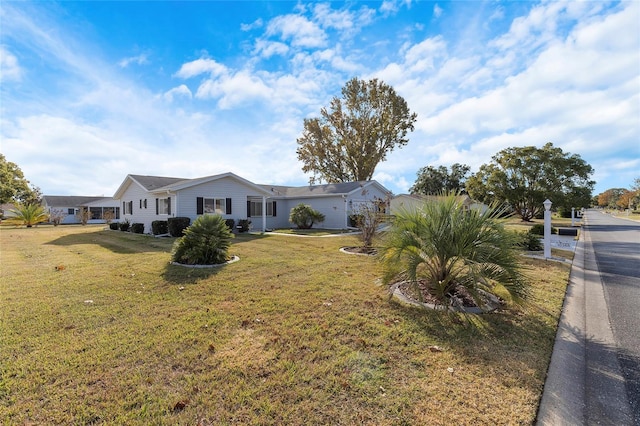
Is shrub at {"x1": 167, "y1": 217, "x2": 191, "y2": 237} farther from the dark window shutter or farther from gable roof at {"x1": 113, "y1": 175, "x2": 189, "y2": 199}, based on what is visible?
gable roof at {"x1": 113, "y1": 175, "x2": 189, "y2": 199}

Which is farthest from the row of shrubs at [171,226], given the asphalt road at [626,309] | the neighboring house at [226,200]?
the asphalt road at [626,309]

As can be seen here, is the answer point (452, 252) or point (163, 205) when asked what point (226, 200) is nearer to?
point (163, 205)

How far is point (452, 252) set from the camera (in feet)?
13.9

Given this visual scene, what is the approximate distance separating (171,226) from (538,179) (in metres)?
34.4

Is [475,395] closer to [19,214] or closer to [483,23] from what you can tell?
[483,23]

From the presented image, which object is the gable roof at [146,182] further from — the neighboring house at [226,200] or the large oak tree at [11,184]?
the large oak tree at [11,184]

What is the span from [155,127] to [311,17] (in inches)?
344

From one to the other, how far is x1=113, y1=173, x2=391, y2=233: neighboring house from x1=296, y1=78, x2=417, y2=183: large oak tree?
33.5 ft

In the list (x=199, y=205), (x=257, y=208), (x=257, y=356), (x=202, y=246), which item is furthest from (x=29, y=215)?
(x=257, y=356)

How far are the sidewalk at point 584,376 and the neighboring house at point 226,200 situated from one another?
30.3 ft

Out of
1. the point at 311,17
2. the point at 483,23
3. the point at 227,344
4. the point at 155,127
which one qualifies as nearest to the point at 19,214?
the point at 155,127

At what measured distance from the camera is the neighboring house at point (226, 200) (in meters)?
16.1

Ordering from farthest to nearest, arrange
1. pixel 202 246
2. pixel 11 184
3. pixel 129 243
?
pixel 11 184 < pixel 129 243 < pixel 202 246

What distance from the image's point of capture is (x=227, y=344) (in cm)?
338
